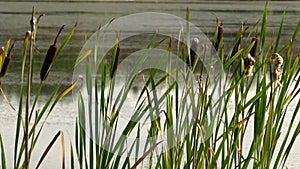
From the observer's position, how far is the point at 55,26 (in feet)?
38.7

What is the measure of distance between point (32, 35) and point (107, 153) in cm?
46

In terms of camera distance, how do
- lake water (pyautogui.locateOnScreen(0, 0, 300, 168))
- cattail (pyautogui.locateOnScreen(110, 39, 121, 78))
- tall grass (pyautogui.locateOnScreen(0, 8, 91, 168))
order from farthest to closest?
lake water (pyautogui.locateOnScreen(0, 0, 300, 168)), cattail (pyautogui.locateOnScreen(110, 39, 121, 78)), tall grass (pyautogui.locateOnScreen(0, 8, 91, 168))

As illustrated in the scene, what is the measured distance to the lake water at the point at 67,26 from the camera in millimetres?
5516

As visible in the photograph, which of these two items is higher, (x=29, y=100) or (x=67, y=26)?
(x=29, y=100)

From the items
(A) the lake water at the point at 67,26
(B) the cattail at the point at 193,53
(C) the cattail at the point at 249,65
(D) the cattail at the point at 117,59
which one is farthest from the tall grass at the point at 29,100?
(A) the lake water at the point at 67,26

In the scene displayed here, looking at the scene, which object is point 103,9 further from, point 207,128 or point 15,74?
point 207,128

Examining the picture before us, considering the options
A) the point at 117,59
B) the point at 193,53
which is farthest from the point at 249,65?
the point at 117,59

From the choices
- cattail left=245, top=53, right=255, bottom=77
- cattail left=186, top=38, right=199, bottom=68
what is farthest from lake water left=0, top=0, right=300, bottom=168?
cattail left=186, top=38, right=199, bottom=68

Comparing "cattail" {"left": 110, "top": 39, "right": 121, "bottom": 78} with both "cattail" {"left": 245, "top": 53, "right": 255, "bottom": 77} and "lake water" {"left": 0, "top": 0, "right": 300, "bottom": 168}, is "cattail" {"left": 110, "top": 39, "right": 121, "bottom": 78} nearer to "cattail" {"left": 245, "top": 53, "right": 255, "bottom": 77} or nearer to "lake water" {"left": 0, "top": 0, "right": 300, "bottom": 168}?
"cattail" {"left": 245, "top": 53, "right": 255, "bottom": 77}

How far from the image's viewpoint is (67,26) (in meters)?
11.4

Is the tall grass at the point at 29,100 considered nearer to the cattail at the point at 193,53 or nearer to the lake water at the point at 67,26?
the cattail at the point at 193,53

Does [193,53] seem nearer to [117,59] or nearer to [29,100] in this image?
[117,59]

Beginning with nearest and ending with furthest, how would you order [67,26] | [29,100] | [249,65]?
[29,100] < [249,65] < [67,26]

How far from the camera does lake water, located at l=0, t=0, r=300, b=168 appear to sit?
18.1 ft
